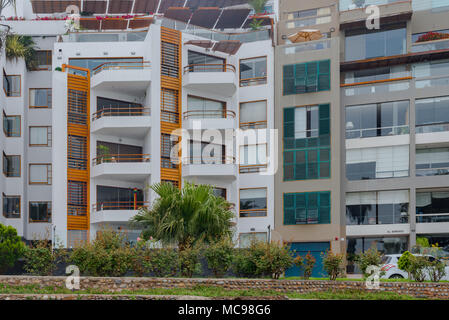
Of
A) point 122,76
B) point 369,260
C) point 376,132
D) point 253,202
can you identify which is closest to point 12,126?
point 122,76

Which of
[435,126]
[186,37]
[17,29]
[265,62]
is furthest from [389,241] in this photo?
[17,29]

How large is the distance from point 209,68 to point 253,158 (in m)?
6.76

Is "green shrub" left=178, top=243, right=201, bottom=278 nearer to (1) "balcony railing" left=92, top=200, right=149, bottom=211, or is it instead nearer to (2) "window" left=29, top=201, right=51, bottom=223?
(1) "balcony railing" left=92, top=200, right=149, bottom=211

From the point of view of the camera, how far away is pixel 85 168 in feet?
150

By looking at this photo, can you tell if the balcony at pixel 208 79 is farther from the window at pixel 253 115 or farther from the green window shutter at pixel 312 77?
the green window shutter at pixel 312 77

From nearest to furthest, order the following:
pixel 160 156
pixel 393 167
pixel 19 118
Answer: pixel 160 156 → pixel 393 167 → pixel 19 118

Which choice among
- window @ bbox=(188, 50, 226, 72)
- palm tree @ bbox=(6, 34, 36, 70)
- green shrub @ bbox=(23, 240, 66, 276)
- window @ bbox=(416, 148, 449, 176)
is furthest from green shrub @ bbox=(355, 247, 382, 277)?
palm tree @ bbox=(6, 34, 36, 70)

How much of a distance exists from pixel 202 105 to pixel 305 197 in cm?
923

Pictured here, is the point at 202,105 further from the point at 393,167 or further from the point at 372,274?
the point at 372,274

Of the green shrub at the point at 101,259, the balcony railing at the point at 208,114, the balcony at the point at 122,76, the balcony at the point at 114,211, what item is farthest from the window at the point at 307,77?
the green shrub at the point at 101,259

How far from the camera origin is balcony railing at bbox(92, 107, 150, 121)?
4553cm

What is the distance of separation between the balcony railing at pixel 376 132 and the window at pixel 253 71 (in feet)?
22.9

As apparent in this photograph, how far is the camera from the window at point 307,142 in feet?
154

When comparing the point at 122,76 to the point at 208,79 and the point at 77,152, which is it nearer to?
the point at 208,79
